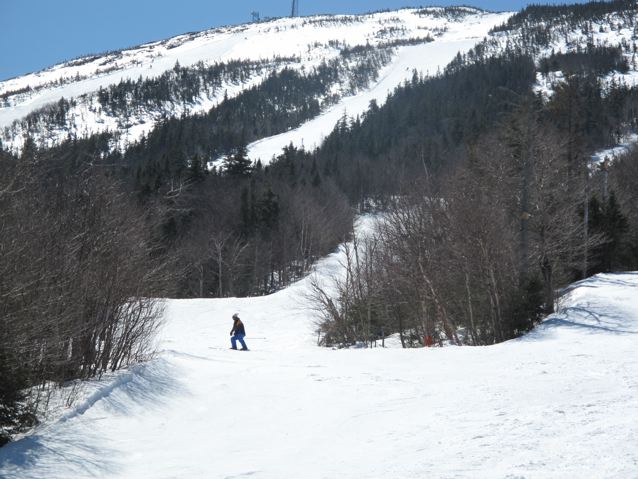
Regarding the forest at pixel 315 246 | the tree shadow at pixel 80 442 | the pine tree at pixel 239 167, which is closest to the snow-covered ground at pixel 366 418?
the tree shadow at pixel 80 442

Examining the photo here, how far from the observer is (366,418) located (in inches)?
299

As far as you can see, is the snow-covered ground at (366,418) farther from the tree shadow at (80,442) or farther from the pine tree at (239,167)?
the pine tree at (239,167)

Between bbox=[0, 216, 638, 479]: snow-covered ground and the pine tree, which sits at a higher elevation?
the pine tree

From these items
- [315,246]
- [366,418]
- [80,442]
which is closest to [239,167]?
[315,246]

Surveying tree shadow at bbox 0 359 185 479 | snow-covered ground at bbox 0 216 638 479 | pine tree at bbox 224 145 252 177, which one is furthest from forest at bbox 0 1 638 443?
pine tree at bbox 224 145 252 177

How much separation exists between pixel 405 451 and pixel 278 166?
7843cm

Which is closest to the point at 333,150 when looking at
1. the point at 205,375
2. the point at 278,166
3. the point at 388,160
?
the point at 388,160

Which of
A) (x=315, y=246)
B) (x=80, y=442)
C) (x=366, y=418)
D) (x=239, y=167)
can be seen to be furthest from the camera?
(x=239, y=167)

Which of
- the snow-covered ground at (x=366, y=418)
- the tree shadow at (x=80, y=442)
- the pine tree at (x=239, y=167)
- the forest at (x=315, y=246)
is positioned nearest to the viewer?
the snow-covered ground at (x=366, y=418)

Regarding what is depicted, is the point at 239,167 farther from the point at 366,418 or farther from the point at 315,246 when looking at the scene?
the point at 366,418

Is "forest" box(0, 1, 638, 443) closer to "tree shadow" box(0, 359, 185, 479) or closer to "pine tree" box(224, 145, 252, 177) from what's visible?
"tree shadow" box(0, 359, 185, 479)

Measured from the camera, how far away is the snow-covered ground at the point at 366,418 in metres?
5.12

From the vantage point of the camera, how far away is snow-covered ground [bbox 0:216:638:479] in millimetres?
5121

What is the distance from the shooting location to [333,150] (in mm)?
114562
